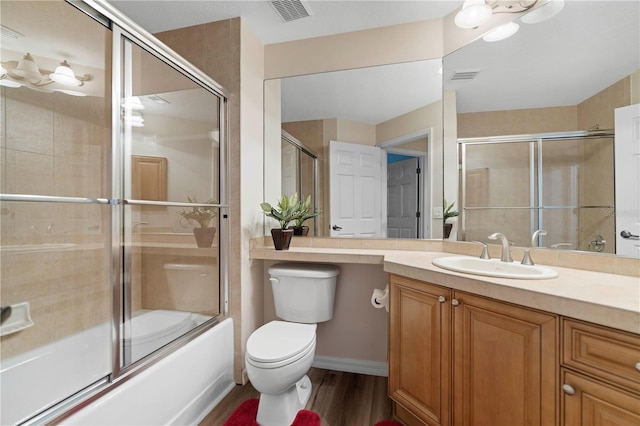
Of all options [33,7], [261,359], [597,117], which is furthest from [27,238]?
[597,117]

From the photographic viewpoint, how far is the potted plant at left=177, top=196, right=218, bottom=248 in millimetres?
1804

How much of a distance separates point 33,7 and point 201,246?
148 centimetres

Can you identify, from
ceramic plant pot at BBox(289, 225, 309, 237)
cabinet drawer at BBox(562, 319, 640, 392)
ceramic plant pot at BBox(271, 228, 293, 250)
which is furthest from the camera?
ceramic plant pot at BBox(289, 225, 309, 237)

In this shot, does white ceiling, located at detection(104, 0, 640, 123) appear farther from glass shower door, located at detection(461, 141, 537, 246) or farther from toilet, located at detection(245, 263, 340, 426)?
toilet, located at detection(245, 263, 340, 426)

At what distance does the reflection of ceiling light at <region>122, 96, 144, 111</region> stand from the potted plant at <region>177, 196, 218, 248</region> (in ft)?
1.81

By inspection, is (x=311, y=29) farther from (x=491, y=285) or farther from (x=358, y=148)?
(x=491, y=285)

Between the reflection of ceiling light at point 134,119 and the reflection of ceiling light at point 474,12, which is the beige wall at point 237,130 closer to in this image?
the reflection of ceiling light at point 134,119

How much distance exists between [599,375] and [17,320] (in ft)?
7.52

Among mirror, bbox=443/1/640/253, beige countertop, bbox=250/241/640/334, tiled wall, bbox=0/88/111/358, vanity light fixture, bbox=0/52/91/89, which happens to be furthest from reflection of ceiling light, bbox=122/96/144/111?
mirror, bbox=443/1/640/253

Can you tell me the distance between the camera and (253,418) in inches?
61.5

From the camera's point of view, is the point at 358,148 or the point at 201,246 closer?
the point at 201,246

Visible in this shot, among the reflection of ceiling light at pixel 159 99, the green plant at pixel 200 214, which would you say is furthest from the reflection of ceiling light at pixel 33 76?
the green plant at pixel 200 214

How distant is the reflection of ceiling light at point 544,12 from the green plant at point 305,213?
5.25 feet

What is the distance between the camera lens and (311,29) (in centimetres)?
205
